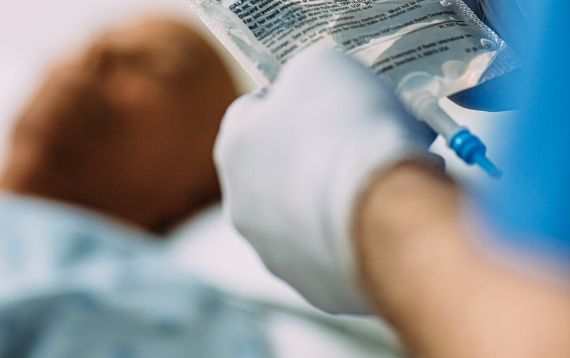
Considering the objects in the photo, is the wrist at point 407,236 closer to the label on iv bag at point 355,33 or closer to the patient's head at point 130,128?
the label on iv bag at point 355,33

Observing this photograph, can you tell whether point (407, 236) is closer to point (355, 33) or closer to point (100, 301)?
point (355, 33)

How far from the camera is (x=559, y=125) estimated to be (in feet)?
0.67

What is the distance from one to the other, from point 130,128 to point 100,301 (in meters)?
0.29

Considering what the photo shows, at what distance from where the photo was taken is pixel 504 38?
324 millimetres

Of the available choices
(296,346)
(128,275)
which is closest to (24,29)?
(128,275)

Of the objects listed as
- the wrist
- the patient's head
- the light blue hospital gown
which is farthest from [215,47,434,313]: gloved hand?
the patient's head

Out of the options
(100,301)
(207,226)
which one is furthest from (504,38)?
(207,226)

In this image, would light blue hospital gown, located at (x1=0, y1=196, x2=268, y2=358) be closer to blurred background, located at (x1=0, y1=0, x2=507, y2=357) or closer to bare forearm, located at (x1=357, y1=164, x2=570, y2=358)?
blurred background, located at (x1=0, y1=0, x2=507, y2=357)

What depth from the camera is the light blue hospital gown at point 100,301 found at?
77cm

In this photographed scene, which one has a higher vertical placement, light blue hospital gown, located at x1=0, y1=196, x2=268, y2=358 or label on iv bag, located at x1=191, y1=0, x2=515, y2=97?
label on iv bag, located at x1=191, y1=0, x2=515, y2=97

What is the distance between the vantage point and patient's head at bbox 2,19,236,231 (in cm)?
102

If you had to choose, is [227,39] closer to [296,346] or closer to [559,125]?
[559,125]

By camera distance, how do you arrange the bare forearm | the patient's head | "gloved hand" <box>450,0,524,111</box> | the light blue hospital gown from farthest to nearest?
the patient's head < the light blue hospital gown < "gloved hand" <box>450,0,524,111</box> < the bare forearm

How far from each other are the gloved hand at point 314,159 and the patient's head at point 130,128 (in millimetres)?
691
